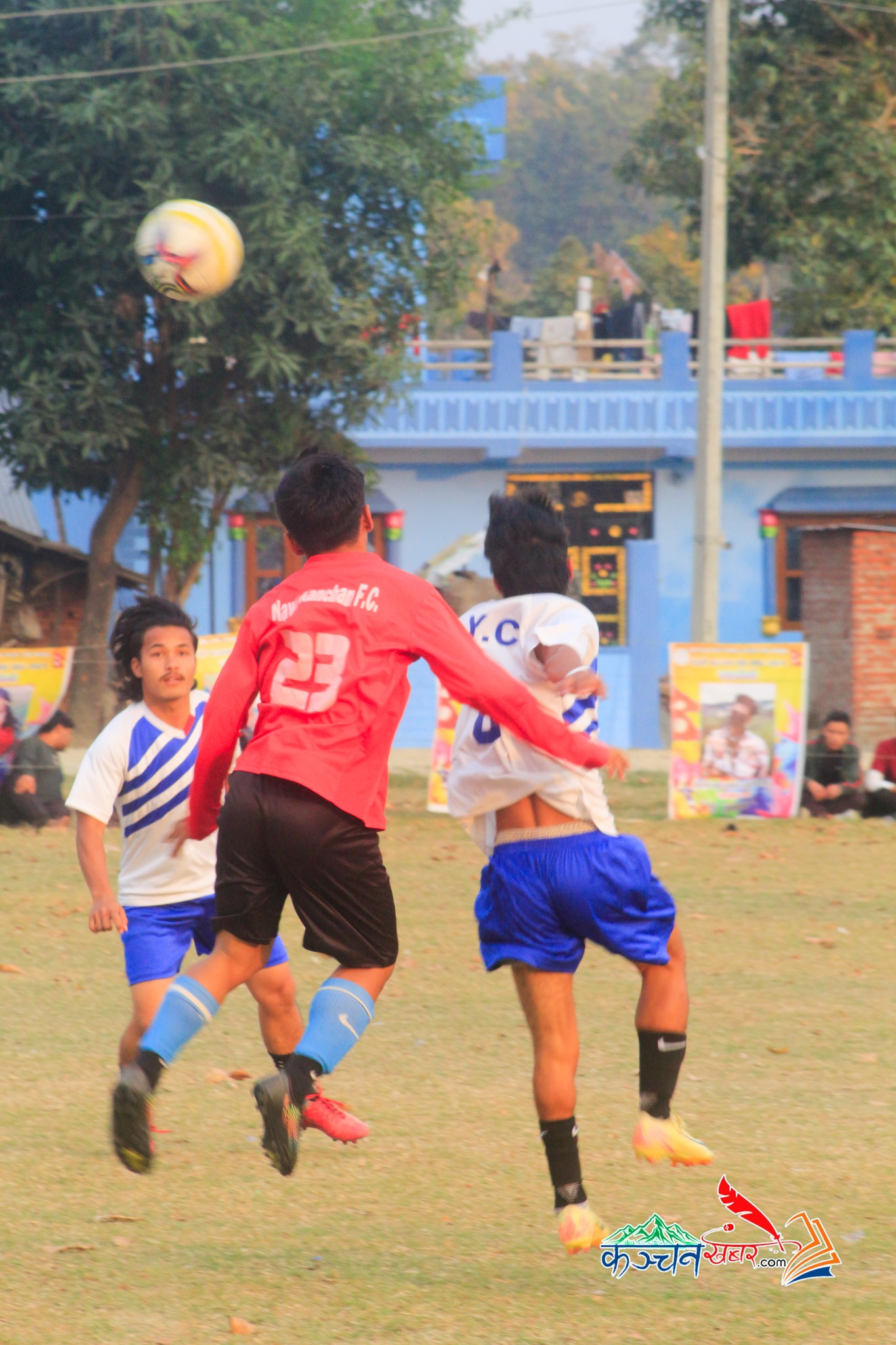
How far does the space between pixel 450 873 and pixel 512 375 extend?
43.5ft

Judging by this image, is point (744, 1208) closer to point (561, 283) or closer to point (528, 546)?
point (528, 546)

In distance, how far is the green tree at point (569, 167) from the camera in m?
58.7

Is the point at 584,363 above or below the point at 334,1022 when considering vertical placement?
above

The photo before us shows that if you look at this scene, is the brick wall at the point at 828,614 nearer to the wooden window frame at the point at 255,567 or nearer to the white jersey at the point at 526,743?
the wooden window frame at the point at 255,567

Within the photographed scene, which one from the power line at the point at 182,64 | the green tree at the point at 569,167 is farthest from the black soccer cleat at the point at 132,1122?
the green tree at the point at 569,167

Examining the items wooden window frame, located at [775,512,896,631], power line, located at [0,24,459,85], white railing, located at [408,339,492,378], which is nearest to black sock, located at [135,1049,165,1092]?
power line, located at [0,24,459,85]

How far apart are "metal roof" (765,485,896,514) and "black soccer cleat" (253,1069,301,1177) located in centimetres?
2060

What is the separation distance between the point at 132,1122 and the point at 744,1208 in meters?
1.55

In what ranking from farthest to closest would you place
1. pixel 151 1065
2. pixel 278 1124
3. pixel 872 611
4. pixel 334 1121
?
1. pixel 872 611
2. pixel 334 1121
3. pixel 151 1065
4. pixel 278 1124

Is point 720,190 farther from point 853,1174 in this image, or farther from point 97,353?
point 853,1174

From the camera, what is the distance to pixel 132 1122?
3.40m

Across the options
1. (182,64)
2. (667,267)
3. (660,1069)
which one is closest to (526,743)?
(660,1069)

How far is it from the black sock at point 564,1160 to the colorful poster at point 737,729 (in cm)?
856

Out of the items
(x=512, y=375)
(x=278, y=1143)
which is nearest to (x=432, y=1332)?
(x=278, y=1143)
